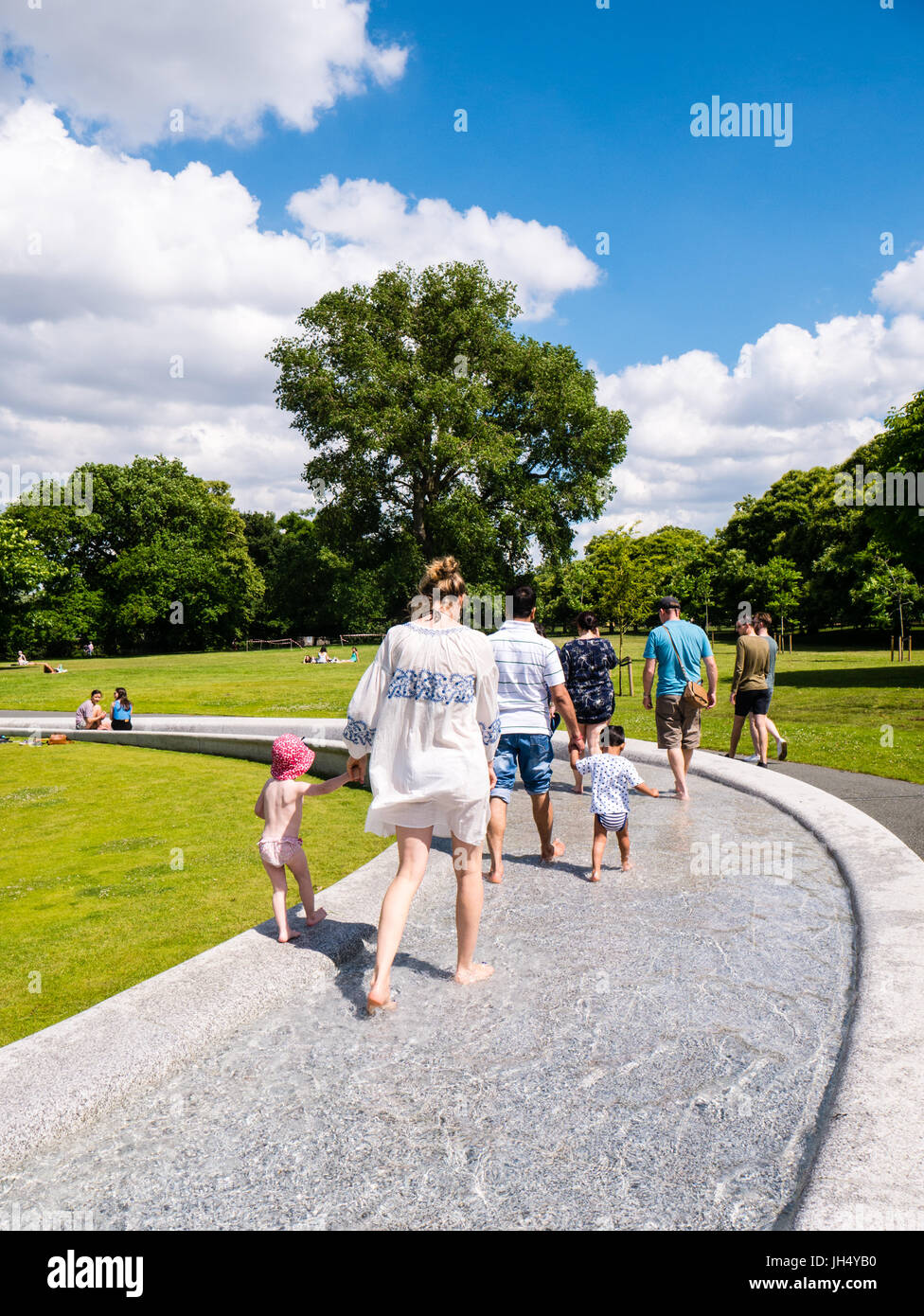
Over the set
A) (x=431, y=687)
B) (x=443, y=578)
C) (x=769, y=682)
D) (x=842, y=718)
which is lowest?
(x=842, y=718)

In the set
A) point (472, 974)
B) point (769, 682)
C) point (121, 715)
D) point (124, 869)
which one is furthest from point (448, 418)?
point (472, 974)

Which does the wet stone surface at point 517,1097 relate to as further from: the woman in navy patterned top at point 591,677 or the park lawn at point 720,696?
the park lawn at point 720,696

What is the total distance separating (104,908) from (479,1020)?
12.1 ft

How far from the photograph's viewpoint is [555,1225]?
241 centimetres

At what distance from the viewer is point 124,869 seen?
287 inches

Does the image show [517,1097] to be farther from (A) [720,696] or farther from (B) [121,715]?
(A) [720,696]

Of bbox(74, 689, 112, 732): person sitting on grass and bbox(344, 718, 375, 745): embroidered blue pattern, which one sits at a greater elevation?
bbox(344, 718, 375, 745): embroidered blue pattern

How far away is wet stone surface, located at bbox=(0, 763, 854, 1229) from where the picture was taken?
2533 millimetres

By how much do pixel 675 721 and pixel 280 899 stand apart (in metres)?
4.66

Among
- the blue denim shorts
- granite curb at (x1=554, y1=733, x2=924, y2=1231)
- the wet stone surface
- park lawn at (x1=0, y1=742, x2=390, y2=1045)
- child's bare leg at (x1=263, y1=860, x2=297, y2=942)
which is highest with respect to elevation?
the blue denim shorts

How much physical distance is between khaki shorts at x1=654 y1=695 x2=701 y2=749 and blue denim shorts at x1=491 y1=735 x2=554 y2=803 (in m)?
2.37

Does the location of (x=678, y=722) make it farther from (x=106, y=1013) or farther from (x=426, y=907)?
(x=106, y=1013)

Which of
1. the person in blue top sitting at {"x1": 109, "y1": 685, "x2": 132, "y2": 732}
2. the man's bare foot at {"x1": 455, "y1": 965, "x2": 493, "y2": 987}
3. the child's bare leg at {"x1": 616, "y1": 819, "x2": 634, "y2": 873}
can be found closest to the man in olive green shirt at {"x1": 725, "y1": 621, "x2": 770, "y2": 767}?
the child's bare leg at {"x1": 616, "y1": 819, "x2": 634, "y2": 873}

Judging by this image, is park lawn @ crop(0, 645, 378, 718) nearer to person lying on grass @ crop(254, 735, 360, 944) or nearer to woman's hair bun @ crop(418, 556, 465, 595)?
person lying on grass @ crop(254, 735, 360, 944)
